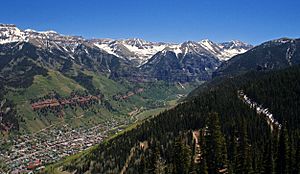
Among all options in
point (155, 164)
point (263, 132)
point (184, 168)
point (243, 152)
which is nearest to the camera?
point (243, 152)

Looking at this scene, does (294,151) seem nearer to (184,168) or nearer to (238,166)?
→ (238,166)

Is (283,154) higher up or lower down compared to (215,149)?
lower down

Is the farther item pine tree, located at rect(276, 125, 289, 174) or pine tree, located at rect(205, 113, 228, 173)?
pine tree, located at rect(205, 113, 228, 173)

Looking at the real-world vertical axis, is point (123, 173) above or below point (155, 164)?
below

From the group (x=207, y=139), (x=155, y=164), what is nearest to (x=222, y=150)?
(x=207, y=139)

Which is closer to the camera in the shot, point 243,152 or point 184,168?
point 243,152

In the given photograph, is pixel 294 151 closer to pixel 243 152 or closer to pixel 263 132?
pixel 243 152

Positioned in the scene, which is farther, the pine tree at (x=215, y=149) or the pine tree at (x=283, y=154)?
the pine tree at (x=215, y=149)

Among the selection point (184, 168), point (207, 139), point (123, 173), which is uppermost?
point (207, 139)

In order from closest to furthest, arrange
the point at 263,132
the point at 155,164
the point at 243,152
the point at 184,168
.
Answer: the point at 243,152, the point at 155,164, the point at 184,168, the point at 263,132
